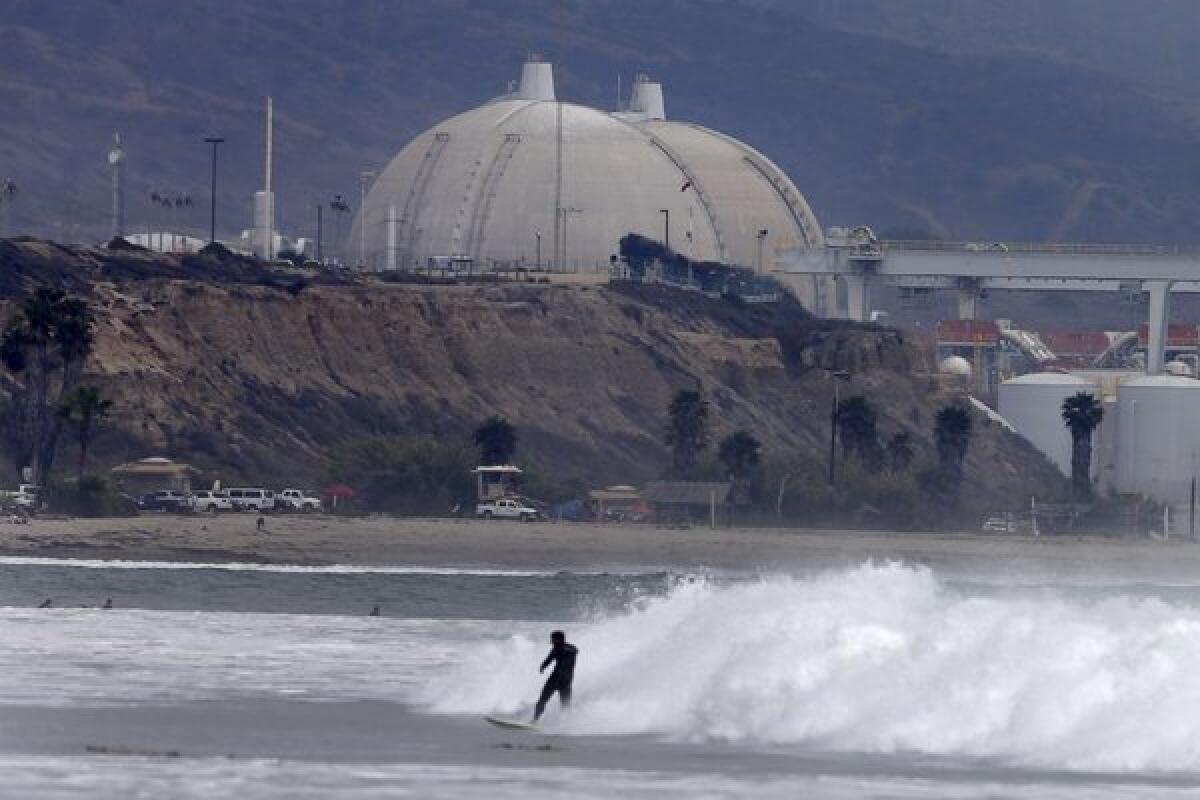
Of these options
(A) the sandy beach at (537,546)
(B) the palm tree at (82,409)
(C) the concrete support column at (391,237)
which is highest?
(C) the concrete support column at (391,237)

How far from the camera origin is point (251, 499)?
83062 mm

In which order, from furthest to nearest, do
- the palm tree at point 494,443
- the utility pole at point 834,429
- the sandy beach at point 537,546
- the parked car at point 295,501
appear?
1. the utility pole at point 834,429
2. the palm tree at point 494,443
3. the parked car at point 295,501
4. the sandy beach at point 537,546

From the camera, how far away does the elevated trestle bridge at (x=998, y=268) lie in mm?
128500

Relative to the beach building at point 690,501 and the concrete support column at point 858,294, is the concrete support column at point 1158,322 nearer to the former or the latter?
the concrete support column at point 858,294

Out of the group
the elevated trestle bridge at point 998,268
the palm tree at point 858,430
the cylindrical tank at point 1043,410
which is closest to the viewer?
the palm tree at point 858,430

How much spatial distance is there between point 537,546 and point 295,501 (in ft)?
25.0

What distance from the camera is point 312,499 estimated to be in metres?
85.4

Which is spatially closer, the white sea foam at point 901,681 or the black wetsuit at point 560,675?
the white sea foam at point 901,681

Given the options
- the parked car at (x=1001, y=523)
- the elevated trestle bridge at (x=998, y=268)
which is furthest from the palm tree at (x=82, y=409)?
the elevated trestle bridge at (x=998, y=268)

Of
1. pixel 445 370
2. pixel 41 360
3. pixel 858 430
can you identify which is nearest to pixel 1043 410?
pixel 858 430

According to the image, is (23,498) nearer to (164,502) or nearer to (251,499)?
(164,502)

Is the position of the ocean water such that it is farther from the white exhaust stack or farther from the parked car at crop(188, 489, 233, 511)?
the white exhaust stack

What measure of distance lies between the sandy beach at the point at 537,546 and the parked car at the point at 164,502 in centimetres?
188

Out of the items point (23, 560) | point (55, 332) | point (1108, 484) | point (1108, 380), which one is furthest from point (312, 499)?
point (1108, 380)
